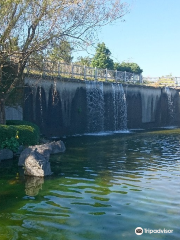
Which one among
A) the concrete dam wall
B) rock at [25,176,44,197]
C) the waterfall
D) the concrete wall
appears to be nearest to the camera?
rock at [25,176,44,197]

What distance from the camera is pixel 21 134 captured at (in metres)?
14.6

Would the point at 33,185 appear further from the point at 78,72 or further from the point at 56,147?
the point at 78,72

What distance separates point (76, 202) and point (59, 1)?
9674 mm

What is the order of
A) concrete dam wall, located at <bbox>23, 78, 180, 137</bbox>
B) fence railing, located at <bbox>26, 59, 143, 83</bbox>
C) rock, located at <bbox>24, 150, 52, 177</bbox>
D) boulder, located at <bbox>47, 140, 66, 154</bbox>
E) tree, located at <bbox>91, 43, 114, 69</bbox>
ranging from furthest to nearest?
tree, located at <bbox>91, 43, 114, 69</bbox> < concrete dam wall, located at <bbox>23, 78, 180, 137</bbox> < fence railing, located at <bbox>26, 59, 143, 83</bbox> < boulder, located at <bbox>47, 140, 66, 154</bbox> < rock, located at <bbox>24, 150, 52, 177</bbox>

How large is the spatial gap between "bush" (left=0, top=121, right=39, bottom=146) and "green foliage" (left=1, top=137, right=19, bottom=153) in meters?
0.10

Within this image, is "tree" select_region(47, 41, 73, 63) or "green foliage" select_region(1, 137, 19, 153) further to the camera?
"tree" select_region(47, 41, 73, 63)

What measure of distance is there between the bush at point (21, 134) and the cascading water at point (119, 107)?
48.4 feet

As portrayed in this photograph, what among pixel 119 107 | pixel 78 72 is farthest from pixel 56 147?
pixel 119 107

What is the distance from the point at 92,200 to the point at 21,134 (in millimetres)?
7342

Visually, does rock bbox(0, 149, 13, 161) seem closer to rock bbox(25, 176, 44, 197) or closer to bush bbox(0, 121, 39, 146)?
bush bbox(0, 121, 39, 146)

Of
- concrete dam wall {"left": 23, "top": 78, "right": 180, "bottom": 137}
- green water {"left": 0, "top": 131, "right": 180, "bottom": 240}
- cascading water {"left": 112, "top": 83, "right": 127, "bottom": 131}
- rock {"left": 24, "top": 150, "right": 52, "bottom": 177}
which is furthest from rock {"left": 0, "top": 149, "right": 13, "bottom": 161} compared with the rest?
cascading water {"left": 112, "top": 83, "right": 127, "bottom": 131}

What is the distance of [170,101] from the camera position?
125 feet

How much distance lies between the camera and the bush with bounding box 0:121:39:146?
45.5ft

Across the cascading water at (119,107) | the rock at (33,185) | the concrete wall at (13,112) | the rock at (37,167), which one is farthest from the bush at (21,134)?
the cascading water at (119,107)
